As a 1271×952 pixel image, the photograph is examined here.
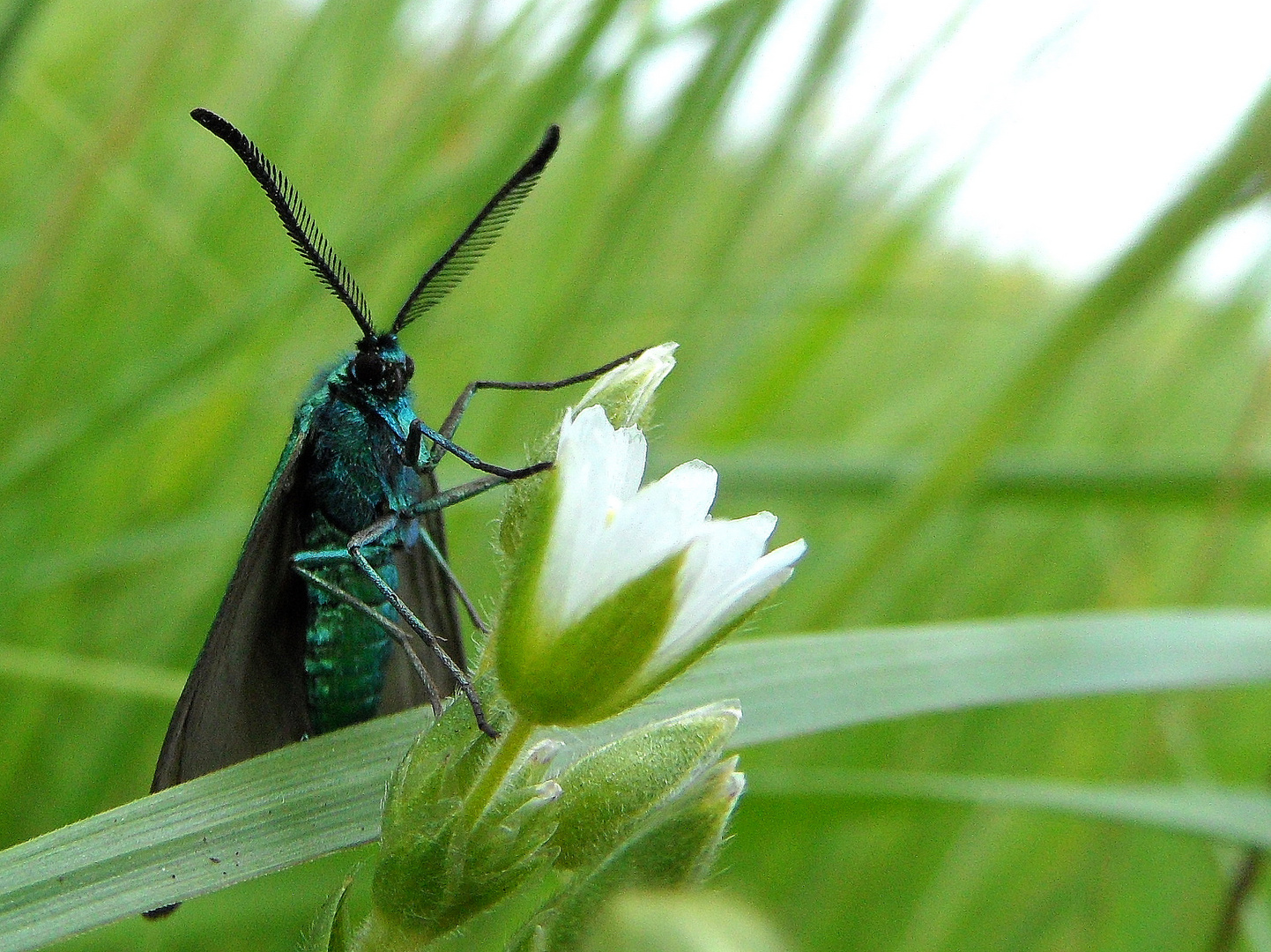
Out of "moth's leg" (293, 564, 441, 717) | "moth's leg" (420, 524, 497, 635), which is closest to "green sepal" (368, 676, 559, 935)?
"moth's leg" (293, 564, 441, 717)

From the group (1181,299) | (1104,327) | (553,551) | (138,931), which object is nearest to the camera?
(553,551)

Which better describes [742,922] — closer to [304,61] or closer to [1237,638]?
[1237,638]

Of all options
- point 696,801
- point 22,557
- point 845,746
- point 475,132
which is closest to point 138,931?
point 22,557

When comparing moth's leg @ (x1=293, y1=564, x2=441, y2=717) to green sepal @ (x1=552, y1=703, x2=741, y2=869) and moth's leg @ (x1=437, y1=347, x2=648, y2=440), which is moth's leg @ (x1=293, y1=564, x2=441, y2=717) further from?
green sepal @ (x1=552, y1=703, x2=741, y2=869)

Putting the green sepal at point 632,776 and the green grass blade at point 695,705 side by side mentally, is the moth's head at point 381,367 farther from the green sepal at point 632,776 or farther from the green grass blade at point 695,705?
the green sepal at point 632,776

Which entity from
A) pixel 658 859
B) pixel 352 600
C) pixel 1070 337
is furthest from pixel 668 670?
pixel 1070 337

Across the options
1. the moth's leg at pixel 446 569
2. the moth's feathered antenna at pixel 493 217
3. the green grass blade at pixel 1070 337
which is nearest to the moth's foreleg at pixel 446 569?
the moth's leg at pixel 446 569

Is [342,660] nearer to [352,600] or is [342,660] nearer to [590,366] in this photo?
[352,600]
